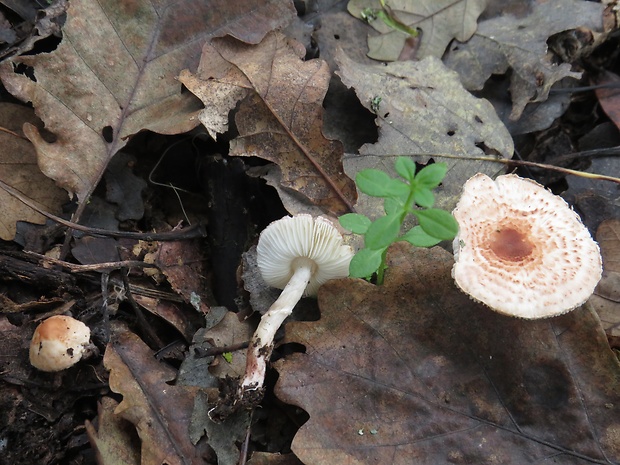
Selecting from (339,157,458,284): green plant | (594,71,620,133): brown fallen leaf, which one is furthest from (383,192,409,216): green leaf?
(594,71,620,133): brown fallen leaf

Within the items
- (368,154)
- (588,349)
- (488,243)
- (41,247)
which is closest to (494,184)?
(488,243)

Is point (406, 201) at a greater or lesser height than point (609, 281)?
greater

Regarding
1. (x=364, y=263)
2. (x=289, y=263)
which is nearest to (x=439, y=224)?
(x=364, y=263)

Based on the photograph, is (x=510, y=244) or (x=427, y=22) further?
(x=427, y=22)

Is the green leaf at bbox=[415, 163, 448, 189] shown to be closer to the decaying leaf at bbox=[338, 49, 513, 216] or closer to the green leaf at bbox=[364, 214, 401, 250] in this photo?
the green leaf at bbox=[364, 214, 401, 250]

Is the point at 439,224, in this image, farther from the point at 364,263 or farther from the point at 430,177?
the point at 364,263
